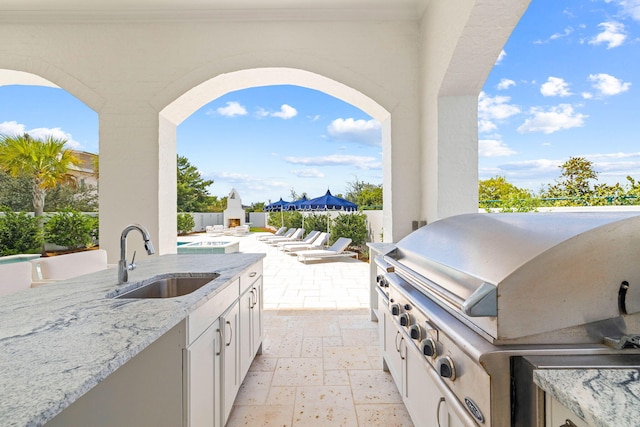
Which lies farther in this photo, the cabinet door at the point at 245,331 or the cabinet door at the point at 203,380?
the cabinet door at the point at 245,331

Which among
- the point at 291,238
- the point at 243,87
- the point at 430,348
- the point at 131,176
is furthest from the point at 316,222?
the point at 430,348

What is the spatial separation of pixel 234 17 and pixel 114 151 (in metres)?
2.37

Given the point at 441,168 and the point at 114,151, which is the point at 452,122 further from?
the point at 114,151

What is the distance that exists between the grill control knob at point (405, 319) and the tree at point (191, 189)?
2694cm

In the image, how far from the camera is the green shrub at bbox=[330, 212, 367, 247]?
10.7 metres

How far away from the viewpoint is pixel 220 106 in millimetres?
26641

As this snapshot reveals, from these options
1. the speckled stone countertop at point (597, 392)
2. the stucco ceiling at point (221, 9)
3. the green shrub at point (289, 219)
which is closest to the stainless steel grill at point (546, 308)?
the speckled stone countertop at point (597, 392)

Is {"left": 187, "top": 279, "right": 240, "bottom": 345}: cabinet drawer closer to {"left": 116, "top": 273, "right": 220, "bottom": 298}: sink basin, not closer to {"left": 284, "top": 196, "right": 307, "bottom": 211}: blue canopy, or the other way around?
{"left": 116, "top": 273, "right": 220, "bottom": 298}: sink basin

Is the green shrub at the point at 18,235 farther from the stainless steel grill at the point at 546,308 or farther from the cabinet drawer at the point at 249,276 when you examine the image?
the stainless steel grill at the point at 546,308

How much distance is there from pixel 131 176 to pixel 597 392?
4.77m

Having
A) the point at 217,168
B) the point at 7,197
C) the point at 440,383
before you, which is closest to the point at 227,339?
the point at 440,383

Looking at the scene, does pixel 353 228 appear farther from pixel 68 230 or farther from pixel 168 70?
pixel 68 230

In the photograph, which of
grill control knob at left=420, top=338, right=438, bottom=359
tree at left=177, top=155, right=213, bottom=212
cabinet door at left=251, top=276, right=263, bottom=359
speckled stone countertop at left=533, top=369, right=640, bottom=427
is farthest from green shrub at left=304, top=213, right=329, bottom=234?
tree at left=177, top=155, right=213, bottom=212

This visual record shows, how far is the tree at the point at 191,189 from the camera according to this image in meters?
26.7
